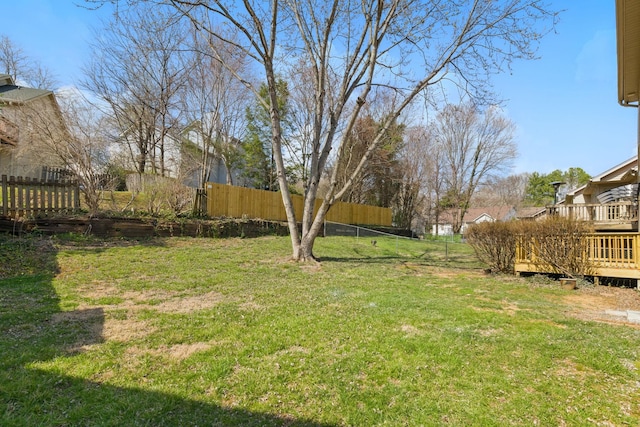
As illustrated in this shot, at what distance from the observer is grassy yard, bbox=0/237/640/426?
2.51m

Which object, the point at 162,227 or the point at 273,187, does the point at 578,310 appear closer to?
the point at 162,227

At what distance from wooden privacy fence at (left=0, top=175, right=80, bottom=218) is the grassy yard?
115 inches

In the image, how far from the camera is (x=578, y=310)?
5.60 metres

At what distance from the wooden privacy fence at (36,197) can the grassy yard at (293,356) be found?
2.92 metres

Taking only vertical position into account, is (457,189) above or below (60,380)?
above

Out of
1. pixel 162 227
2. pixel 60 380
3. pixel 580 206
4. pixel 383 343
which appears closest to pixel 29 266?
pixel 162 227

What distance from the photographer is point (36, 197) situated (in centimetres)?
882

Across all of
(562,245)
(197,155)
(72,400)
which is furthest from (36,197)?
(562,245)

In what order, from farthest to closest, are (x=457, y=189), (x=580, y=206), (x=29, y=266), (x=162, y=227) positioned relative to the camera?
(x=457, y=189) < (x=580, y=206) < (x=162, y=227) < (x=29, y=266)

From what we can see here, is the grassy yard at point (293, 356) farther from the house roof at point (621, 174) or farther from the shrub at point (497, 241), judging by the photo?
the house roof at point (621, 174)

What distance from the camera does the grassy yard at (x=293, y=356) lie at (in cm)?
251

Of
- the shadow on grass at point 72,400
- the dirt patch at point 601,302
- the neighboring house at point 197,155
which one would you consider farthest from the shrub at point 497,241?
the neighboring house at point 197,155

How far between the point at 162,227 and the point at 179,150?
830 centimetres

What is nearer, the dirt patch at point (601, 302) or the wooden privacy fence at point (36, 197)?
the dirt patch at point (601, 302)
